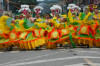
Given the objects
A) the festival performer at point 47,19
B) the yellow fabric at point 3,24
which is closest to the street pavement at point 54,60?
the yellow fabric at point 3,24

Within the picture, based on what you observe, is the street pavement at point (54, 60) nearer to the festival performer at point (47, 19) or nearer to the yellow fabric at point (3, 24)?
the yellow fabric at point (3, 24)

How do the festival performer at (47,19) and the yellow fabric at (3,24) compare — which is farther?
the festival performer at (47,19)

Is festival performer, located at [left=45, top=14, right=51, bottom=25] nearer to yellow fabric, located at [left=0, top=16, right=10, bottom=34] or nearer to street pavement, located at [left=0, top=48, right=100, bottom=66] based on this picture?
yellow fabric, located at [left=0, top=16, right=10, bottom=34]

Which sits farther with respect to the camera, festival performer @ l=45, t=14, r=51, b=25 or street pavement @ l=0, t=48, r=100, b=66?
festival performer @ l=45, t=14, r=51, b=25

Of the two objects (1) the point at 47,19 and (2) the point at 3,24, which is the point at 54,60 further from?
(1) the point at 47,19

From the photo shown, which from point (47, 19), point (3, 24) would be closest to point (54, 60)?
point (3, 24)

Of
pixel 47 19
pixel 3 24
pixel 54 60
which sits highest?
pixel 47 19

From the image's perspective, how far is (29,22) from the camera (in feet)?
36.8

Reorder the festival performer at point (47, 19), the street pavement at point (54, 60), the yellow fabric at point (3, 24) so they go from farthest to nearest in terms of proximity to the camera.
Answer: the festival performer at point (47, 19) < the yellow fabric at point (3, 24) < the street pavement at point (54, 60)

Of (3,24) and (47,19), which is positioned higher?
(47,19)

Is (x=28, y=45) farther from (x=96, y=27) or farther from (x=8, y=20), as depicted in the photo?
(x=96, y=27)

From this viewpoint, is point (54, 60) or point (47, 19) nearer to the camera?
point (54, 60)

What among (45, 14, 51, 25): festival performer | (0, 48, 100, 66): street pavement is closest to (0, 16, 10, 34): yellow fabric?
(45, 14, 51, 25): festival performer

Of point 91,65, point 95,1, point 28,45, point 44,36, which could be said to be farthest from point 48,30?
point 95,1
